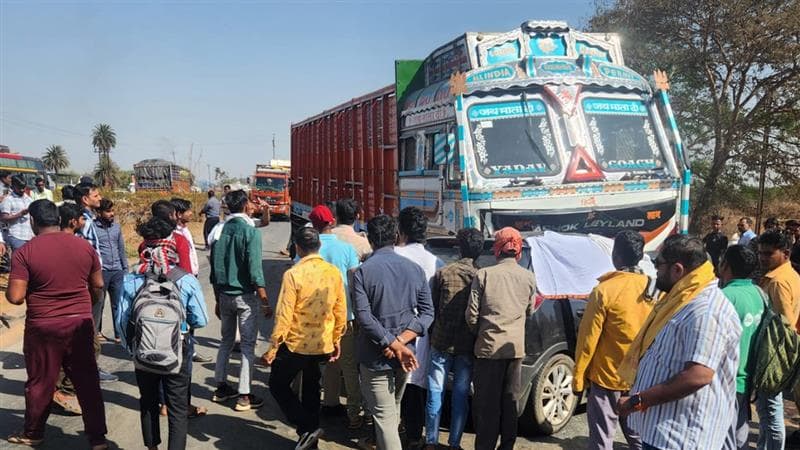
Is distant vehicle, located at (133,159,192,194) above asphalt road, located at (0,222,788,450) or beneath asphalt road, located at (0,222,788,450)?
above

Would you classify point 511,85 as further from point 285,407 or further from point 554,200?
point 285,407

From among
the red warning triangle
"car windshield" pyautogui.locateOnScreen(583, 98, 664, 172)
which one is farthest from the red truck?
"car windshield" pyautogui.locateOnScreen(583, 98, 664, 172)

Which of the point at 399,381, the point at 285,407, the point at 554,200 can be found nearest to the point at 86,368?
the point at 285,407

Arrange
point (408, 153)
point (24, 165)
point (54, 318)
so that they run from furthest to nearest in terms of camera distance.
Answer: point (24, 165) < point (408, 153) < point (54, 318)

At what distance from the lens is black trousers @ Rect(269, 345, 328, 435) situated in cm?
411

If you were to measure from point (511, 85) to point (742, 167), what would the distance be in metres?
12.9

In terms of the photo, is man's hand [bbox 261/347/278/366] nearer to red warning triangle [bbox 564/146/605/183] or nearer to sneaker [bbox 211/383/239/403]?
sneaker [bbox 211/383/239/403]

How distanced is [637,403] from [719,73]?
16061mm

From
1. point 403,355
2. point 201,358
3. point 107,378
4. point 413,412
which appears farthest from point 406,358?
point 201,358

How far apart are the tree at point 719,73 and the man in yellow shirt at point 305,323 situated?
1435cm

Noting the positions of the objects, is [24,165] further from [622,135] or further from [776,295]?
[776,295]

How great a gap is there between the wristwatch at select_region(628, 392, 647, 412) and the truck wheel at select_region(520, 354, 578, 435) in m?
2.05

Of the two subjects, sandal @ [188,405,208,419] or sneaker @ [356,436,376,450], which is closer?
sneaker @ [356,436,376,450]

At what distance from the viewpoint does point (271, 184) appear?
30.5 m
